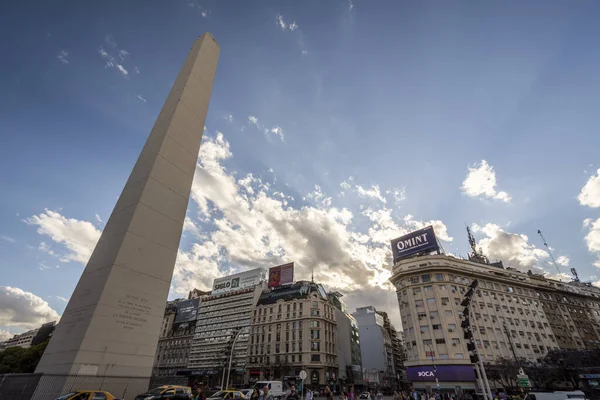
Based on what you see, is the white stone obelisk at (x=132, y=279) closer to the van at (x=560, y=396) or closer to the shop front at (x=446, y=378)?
the van at (x=560, y=396)

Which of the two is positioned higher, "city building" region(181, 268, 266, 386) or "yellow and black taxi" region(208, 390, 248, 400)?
"city building" region(181, 268, 266, 386)

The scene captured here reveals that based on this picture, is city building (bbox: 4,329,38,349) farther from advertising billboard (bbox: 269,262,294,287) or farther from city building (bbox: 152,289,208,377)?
advertising billboard (bbox: 269,262,294,287)

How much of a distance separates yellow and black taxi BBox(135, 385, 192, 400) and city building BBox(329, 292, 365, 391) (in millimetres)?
62607

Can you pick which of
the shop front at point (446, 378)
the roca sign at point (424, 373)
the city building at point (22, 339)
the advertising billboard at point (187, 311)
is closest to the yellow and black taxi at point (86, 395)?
the shop front at point (446, 378)

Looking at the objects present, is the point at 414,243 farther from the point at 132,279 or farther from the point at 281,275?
the point at 132,279

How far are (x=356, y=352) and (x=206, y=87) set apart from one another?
85875mm

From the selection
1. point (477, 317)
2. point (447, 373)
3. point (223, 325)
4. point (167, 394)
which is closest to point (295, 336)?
point (223, 325)

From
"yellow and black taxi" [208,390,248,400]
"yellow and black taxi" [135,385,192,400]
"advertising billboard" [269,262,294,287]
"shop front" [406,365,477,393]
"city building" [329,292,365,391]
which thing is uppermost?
"advertising billboard" [269,262,294,287]

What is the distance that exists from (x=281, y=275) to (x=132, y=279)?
6654cm

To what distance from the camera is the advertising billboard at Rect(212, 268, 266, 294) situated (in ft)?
275

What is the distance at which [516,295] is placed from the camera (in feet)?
198

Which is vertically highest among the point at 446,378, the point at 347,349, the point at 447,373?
the point at 347,349

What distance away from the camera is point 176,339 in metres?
87.9

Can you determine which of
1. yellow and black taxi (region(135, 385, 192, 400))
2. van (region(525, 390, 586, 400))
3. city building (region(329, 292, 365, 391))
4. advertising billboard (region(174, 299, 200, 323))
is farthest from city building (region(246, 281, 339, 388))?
yellow and black taxi (region(135, 385, 192, 400))
